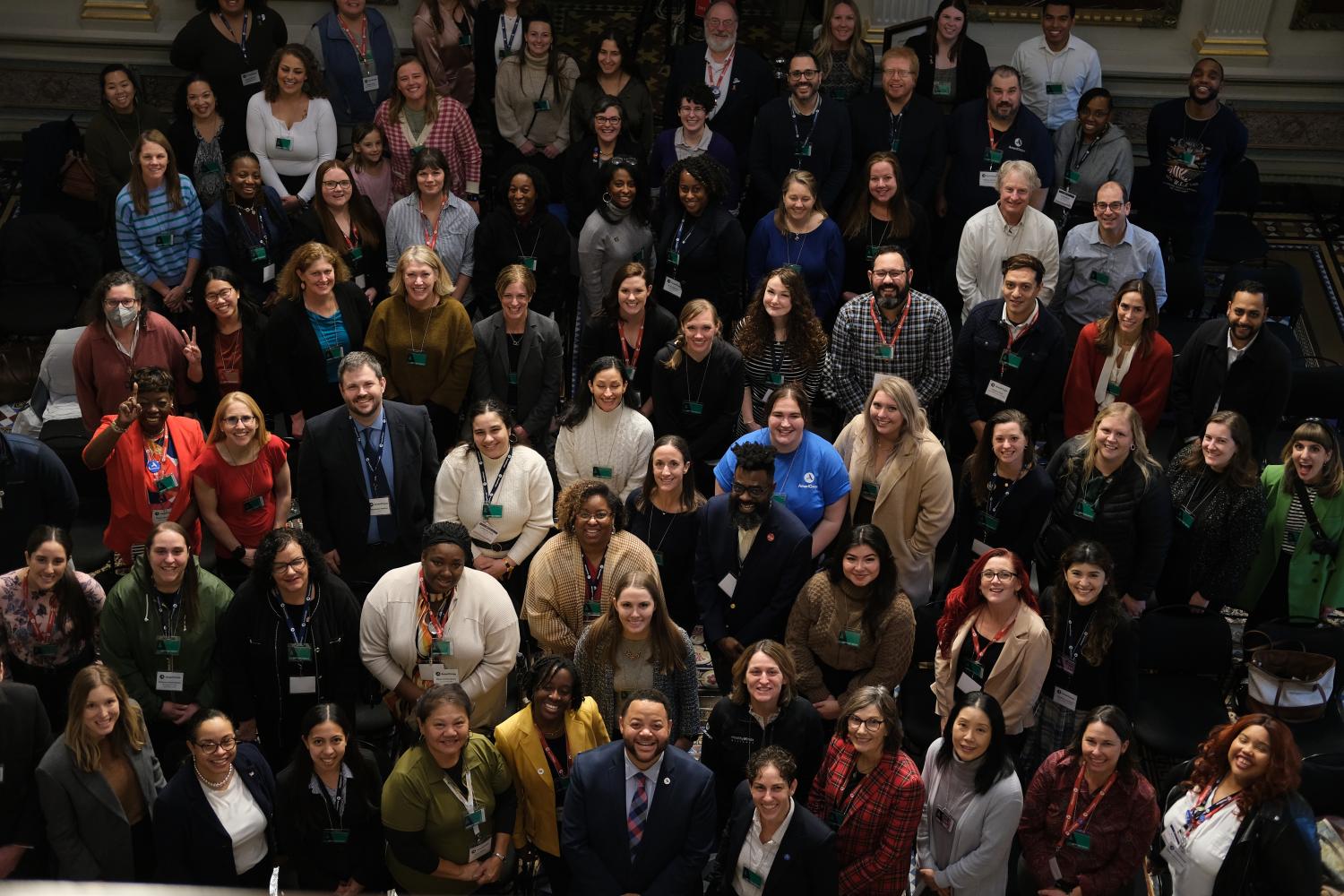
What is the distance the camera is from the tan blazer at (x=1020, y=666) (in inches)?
208

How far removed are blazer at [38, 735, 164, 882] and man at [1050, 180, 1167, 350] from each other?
4.58 m

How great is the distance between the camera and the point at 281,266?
23.7ft

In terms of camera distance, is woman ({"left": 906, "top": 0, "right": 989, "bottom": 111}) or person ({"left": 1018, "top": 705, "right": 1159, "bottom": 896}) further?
woman ({"left": 906, "top": 0, "right": 989, "bottom": 111})

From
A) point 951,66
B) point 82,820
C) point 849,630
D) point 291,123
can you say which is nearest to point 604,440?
point 849,630

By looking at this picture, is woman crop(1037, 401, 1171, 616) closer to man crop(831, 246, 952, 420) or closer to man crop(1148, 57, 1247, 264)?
man crop(831, 246, 952, 420)

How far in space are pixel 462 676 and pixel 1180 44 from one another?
602 centimetres

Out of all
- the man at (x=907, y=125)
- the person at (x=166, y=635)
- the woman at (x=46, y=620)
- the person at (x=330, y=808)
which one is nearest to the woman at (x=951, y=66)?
the man at (x=907, y=125)

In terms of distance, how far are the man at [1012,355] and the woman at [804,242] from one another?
75cm

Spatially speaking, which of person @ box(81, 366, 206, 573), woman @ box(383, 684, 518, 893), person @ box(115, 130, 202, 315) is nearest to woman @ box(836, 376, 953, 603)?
woman @ box(383, 684, 518, 893)

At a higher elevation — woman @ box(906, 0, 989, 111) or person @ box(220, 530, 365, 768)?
woman @ box(906, 0, 989, 111)

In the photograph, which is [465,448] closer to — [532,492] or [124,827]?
[532,492]

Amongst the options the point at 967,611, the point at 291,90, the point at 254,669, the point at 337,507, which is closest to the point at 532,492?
the point at 337,507

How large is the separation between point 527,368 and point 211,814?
2.48 meters

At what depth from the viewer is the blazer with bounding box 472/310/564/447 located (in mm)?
6562
